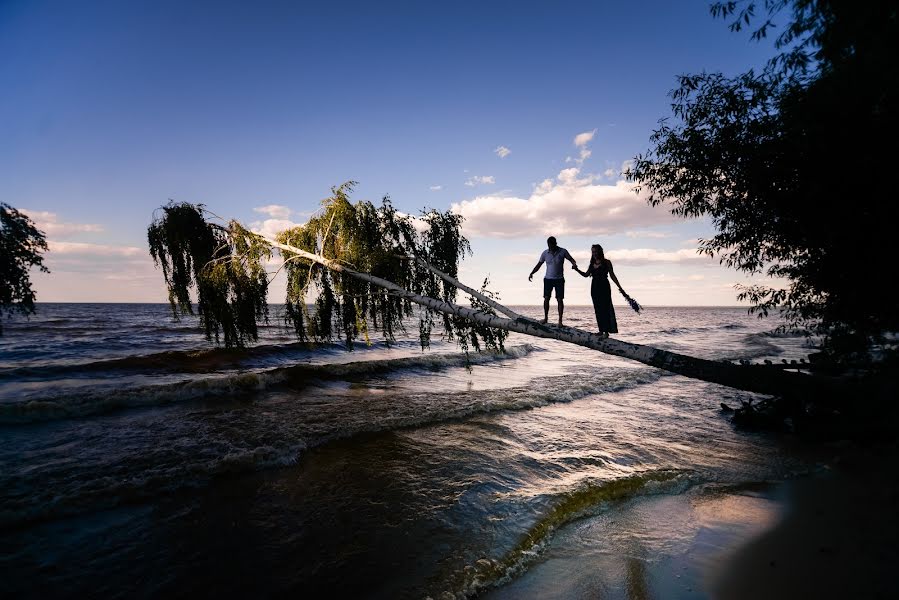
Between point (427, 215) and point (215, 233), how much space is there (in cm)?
672

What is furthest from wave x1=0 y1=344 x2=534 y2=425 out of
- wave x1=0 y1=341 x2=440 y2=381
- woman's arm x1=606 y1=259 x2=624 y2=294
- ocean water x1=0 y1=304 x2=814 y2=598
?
woman's arm x1=606 y1=259 x2=624 y2=294

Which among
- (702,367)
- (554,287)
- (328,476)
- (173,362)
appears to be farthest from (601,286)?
(173,362)

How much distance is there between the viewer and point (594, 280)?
8680mm

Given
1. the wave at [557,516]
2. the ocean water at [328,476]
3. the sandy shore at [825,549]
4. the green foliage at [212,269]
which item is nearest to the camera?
the sandy shore at [825,549]

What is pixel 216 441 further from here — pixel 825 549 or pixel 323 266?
pixel 825 549

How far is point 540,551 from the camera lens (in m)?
4.84

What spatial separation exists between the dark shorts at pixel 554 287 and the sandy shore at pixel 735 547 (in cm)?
459

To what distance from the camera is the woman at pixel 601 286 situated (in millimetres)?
8406

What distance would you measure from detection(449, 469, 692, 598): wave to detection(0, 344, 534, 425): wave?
5.33 meters

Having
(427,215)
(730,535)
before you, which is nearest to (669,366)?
(730,535)

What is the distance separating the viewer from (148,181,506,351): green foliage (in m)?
11.0

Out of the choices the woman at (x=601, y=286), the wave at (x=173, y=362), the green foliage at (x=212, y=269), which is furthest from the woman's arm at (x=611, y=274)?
the wave at (x=173, y=362)

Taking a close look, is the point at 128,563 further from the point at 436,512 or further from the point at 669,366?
the point at 669,366

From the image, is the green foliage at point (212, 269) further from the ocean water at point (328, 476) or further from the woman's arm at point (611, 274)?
the woman's arm at point (611, 274)
